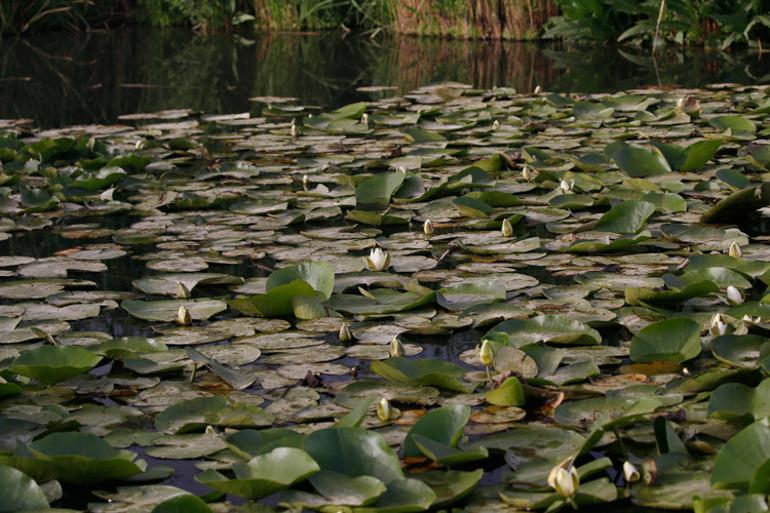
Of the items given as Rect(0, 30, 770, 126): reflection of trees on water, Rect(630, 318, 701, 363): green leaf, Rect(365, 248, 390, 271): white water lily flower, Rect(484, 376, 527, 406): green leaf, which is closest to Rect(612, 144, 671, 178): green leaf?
Rect(365, 248, 390, 271): white water lily flower

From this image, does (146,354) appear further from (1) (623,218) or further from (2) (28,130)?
(2) (28,130)

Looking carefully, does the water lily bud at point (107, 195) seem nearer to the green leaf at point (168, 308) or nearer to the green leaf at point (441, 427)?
the green leaf at point (168, 308)

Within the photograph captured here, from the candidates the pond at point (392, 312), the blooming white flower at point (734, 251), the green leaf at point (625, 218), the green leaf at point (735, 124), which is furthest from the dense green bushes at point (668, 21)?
the blooming white flower at point (734, 251)

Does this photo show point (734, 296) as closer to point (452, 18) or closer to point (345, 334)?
point (345, 334)

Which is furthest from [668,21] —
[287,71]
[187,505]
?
[187,505]

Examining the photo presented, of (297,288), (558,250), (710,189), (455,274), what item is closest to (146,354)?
(297,288)

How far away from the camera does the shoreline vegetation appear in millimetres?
7008

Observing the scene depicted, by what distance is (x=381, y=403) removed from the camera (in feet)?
5.24

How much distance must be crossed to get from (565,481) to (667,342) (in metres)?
0.57

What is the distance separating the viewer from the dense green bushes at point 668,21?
671cm

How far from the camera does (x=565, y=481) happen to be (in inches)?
51.1

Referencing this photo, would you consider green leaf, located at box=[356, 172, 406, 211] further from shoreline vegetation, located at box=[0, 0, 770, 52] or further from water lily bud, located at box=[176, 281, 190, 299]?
shoreline vegetation, located at box=[0, 0, 770, 52]

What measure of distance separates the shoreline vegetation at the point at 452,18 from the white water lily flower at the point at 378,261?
4.45m

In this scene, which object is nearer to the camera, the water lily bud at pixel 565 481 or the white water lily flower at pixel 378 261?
the water lily bud at pixel 565 481
